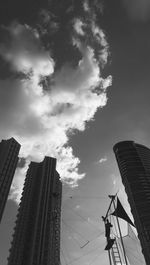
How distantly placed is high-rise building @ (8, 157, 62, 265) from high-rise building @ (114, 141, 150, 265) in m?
50.5

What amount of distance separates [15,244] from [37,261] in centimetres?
1704

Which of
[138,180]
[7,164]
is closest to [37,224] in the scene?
[7,164]

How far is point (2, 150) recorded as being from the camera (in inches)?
5374

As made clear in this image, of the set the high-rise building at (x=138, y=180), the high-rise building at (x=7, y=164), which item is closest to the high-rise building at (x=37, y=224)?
the high-rise building at (x=7, y=164)

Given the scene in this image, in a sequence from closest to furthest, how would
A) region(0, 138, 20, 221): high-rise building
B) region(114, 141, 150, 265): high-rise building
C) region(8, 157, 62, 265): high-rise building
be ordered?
region(8, 157, 62, 265): high-rise building, region(0, 138, 20, 221): high-rise building, region(114, 141, 150, 265): high-rise building

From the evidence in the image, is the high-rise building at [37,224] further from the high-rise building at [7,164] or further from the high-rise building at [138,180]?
the high-rise building at [138,180]

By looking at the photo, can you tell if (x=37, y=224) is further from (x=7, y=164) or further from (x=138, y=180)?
(x=138, y=180)

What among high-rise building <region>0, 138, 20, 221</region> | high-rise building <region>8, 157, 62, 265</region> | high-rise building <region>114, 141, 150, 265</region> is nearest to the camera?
high-rise building <region>8, 157, 62, 265</region>

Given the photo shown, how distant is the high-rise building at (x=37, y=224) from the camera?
11512 cm

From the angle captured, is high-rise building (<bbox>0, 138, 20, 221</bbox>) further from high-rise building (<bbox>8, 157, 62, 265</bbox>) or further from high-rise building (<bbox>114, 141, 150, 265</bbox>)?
high-rise building (<bbox>114, 141, 150, 265</bbox>)

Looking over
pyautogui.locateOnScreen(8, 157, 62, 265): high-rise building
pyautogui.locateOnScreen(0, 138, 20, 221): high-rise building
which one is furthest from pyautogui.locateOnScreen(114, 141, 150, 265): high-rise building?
pyautogui.locateOnScreen(0, 138, 20, 221): high-rise building

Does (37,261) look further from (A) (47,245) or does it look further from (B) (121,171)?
(B) (121,171)

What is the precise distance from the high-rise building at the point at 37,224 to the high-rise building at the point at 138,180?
50.5 metres

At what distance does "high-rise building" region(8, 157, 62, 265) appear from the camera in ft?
378
